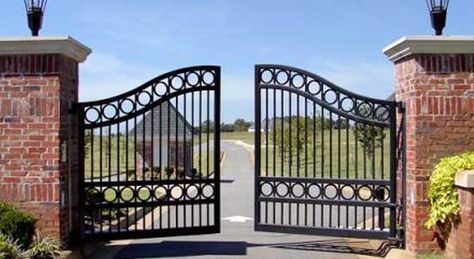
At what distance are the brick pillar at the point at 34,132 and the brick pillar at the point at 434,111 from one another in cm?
474

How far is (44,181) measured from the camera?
331 inches

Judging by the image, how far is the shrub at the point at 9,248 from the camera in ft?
22.9

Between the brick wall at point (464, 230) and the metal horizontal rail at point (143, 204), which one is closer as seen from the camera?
the brick wall at point (464, 230)

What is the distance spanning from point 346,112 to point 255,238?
293 cm

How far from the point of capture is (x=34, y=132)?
8.42 metres

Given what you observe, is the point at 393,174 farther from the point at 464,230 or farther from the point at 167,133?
the point at 167,133

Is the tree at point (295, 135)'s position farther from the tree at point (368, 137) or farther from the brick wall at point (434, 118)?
the brick wall at point (434, 118)

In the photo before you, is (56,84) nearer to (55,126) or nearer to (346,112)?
(55,126)

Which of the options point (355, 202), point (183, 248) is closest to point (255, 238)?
point (183, 248)

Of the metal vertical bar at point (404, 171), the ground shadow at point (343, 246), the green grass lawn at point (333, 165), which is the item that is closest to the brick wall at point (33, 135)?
the green grass lawn at point (333, 165)

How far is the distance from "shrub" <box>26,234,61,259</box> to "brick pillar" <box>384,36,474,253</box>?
4.74 m

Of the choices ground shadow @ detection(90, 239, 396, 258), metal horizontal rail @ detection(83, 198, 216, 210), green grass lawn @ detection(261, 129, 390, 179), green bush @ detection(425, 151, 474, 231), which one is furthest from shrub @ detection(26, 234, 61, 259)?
green bush @ detection(425, 151, 474, 231)

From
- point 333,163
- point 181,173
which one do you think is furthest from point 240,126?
point 181,173

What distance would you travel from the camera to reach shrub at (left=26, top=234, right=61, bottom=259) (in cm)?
779
